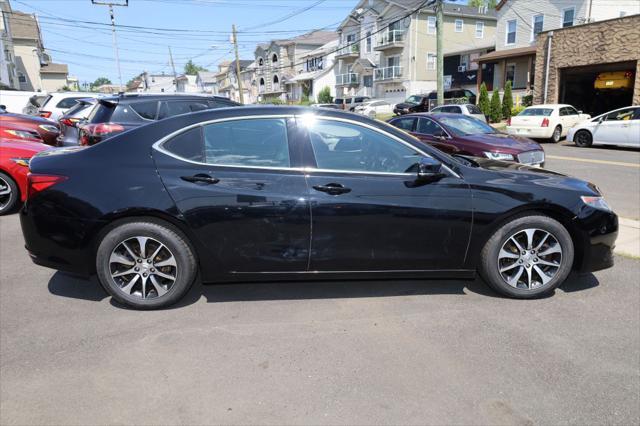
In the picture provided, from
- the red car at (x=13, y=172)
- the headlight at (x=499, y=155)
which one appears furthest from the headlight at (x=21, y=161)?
the headlight at (x=499, y=155)

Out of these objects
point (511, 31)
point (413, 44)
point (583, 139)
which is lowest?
point (583, 139)

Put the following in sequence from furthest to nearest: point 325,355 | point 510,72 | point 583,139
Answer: point 510,72 → point 583,139 → point 325,355

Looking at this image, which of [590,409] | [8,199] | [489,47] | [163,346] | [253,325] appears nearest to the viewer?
[590,409]

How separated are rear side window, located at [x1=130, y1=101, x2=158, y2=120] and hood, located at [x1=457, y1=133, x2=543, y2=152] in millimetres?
5930

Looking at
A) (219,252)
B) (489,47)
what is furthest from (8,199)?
(489,47)

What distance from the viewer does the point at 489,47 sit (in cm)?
3878

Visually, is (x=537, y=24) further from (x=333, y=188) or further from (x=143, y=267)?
(x=143, y=267)

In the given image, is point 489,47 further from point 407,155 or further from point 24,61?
point 24,61

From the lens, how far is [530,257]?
12.8 ft

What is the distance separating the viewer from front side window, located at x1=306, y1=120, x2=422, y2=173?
372cm

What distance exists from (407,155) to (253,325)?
1.84 metres

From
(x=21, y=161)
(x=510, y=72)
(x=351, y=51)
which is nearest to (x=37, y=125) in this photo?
(x=21, y=161)

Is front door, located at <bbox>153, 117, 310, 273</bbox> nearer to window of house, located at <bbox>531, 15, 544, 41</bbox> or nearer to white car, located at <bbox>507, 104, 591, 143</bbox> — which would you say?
white car, located at <bbox>507, 104, 591, 143</bbox>

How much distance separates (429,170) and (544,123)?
667 inches
